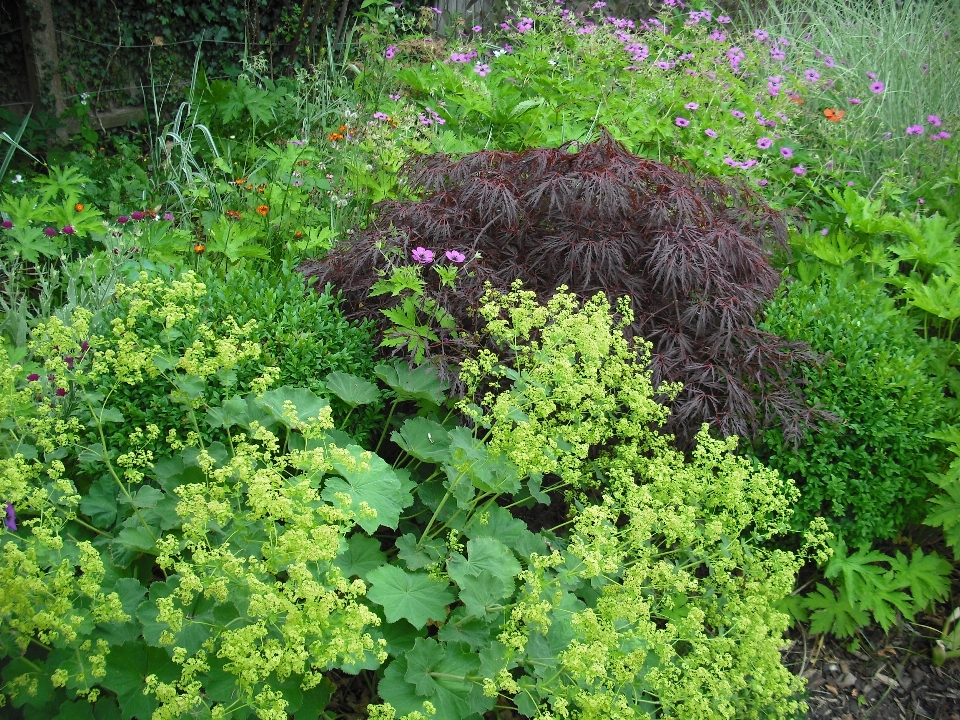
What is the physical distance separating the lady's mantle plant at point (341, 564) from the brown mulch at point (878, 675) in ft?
1.70

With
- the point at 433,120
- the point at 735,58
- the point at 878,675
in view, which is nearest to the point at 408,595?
the point at 878,675

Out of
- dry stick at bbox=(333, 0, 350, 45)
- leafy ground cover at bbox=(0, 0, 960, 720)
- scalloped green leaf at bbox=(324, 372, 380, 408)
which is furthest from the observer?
dry stick at bbox=(333, 0, 350, 45)

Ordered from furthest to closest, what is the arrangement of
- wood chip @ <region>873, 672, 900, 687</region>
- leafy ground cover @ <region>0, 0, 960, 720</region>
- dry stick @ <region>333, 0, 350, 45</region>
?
dry stick @ <region>333, 0, 350, 45</region> → wood chip @ <region>873, 672, 900, 687</region> → leafy ground cover @ <region>0, 0, 960, 720</region>

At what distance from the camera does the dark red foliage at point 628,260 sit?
9.57 feet

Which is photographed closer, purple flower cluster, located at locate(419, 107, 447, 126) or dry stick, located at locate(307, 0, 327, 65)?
purple flower cluster, located at locate(419, 107, 447, 126)

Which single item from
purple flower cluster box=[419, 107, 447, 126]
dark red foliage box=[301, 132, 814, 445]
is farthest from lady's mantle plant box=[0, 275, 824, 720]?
purple flower cluster box=[419, 107, 447, 126]

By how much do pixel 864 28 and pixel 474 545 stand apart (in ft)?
22.3

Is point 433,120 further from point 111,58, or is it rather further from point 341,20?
point 111,58

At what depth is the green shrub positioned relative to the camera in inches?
121

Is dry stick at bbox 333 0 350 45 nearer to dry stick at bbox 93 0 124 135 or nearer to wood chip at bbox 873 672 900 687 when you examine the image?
dry stick at bbox 93 0 124 135

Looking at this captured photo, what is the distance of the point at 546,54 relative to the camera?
5160mm

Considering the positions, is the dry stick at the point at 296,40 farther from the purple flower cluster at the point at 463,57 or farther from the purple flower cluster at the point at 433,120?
the purple flower cluster at the point at 433,120

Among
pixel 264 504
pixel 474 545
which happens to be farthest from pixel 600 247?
pixel 264 504

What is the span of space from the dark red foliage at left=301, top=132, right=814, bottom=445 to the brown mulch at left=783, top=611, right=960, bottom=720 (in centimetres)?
97
